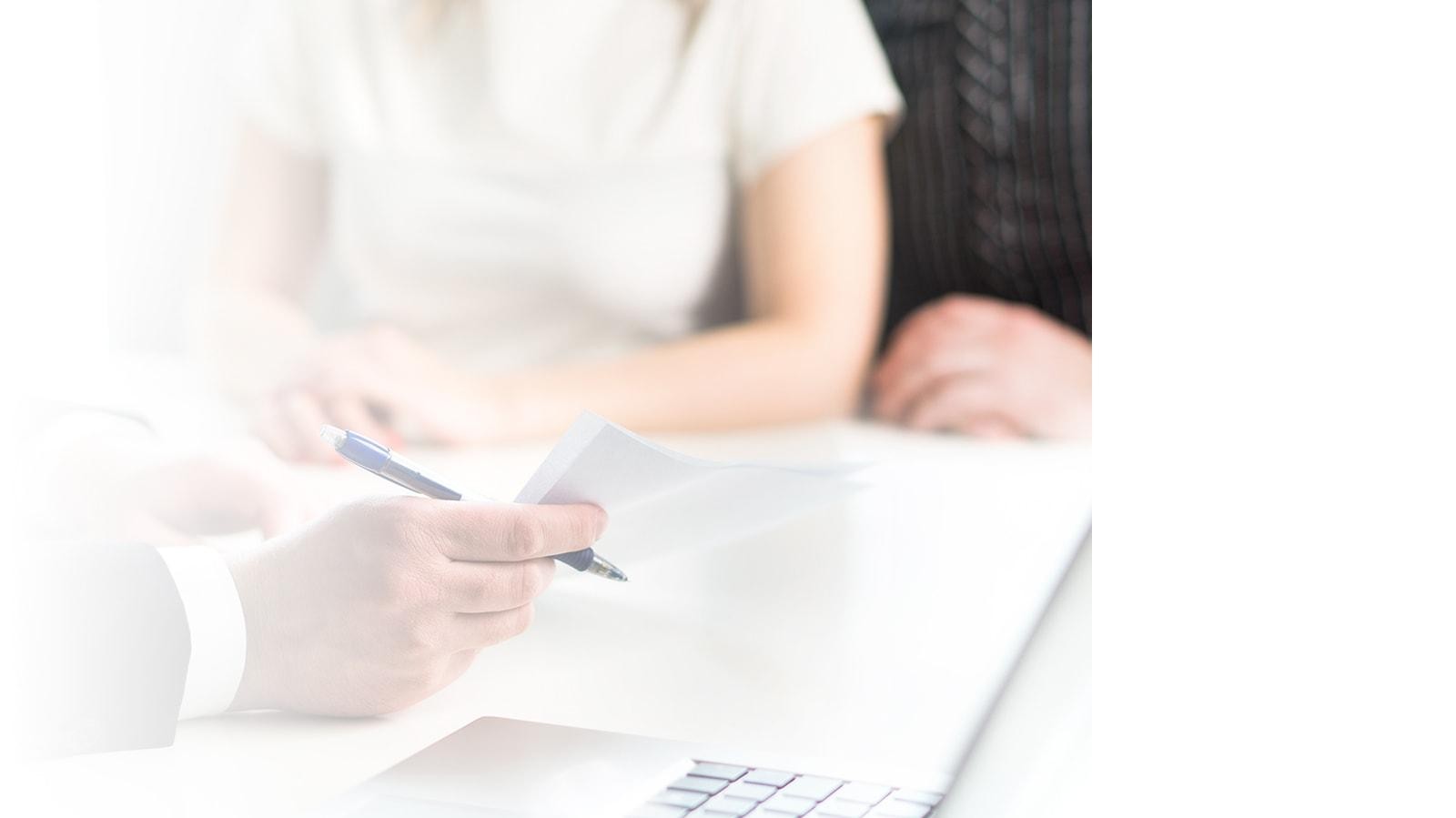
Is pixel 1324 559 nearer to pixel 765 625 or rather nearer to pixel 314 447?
pixel 765 625

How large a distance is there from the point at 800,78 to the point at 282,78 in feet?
1.30

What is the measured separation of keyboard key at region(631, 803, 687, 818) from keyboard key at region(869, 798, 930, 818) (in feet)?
0.13

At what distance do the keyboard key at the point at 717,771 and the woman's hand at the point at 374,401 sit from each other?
370mm

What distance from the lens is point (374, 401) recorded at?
60 centimetres

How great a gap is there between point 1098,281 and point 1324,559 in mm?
82

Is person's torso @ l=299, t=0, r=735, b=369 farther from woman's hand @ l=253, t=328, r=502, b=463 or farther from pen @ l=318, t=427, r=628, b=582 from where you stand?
pen @ l=318, t=427, r=628, b=582

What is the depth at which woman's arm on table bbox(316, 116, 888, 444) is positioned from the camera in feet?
2.14

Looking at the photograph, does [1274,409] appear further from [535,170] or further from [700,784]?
[535,170]

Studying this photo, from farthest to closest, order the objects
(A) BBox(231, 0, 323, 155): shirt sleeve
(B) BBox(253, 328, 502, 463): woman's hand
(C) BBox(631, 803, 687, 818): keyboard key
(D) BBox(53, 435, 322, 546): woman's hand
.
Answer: (A) BBox(231, 0, 323, 155): shirt sleeve
(B) BBox(253, 328, 502, 463): woman's hand
(D) BBox(53, 435, 322, 546): woman's hand
(C) BBox(631, 803, 687, 818): keyboard key

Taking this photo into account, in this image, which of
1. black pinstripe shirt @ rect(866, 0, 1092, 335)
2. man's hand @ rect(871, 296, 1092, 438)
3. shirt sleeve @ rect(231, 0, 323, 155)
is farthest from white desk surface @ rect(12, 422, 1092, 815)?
shirt sleeve @ rect(231, 0, 323, 155)

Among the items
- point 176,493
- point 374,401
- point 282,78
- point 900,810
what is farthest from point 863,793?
point 282,78

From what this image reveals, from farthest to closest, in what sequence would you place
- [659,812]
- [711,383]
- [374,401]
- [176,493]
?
[711,383] → [374,401] → [176,493] → [659,812]

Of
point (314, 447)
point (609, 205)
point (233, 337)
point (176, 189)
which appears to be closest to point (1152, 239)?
point (314, 447)

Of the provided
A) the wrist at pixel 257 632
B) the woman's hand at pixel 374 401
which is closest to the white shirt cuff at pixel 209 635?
the wrist at pixel 257 632
